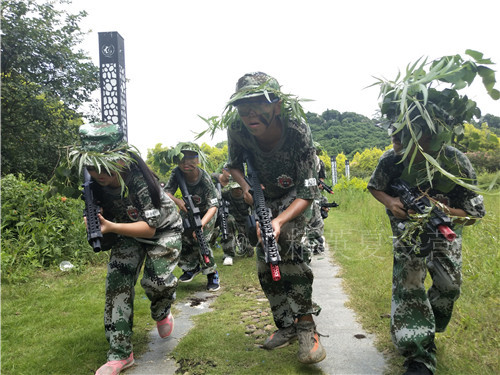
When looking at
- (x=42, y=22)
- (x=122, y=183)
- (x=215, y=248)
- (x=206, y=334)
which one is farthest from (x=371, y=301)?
(x=42, y=22)

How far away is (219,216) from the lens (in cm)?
711

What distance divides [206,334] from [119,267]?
3.52ft

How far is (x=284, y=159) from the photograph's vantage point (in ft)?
11.0

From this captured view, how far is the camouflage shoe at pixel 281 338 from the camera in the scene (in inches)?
131

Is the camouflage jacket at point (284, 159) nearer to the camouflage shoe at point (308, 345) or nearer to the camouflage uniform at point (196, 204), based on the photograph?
the camouflage shoe at point (308, 345)

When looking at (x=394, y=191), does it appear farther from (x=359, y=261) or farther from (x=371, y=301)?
(x=359, y=261)

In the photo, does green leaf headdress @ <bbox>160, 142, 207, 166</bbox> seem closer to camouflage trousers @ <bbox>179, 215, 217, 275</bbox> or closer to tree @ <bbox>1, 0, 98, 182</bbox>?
camouflage trousers @ <bbox>179, 215, 217, 275</bbox>

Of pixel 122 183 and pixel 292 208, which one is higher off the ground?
pixel 122 183

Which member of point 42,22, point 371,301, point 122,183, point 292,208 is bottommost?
point 371,301

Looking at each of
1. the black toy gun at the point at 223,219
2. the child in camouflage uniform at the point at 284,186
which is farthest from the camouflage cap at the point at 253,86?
the black toy gun at the point at 223,219

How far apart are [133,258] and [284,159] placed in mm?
1539

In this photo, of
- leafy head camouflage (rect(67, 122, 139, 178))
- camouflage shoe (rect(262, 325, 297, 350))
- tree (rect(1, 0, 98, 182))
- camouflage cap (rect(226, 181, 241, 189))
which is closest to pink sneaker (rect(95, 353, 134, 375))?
camouflage shoe (rect(262, 325, 297, 350))

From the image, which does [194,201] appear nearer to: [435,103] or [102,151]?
[102,151]

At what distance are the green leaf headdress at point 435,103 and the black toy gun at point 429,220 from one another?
15 centimetres
